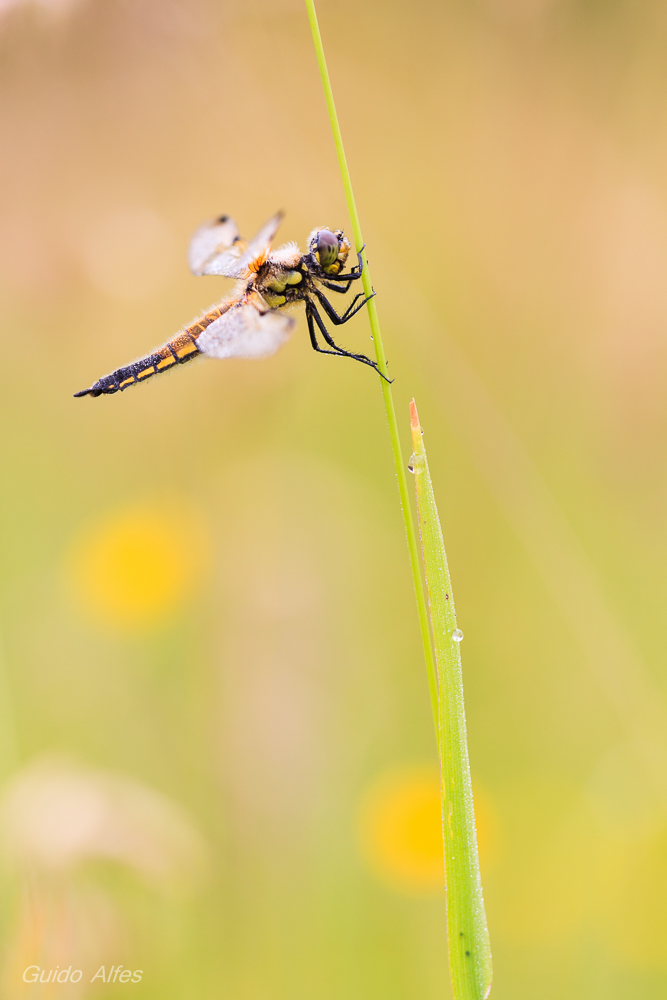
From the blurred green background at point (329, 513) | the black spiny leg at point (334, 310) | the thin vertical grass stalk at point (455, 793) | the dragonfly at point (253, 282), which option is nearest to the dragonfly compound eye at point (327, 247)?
the dragonfly at point (253, 282)

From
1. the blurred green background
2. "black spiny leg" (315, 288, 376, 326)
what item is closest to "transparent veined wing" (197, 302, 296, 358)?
"black spiny leg" (315, 288, 376, 326)

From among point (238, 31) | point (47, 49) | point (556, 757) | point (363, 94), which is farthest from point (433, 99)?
point (556, 757)

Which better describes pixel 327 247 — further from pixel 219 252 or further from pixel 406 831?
pixel 406 831

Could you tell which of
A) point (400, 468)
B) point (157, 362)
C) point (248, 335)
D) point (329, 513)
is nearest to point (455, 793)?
point (400, 468)

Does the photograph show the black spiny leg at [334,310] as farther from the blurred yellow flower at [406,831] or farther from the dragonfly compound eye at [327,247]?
the blurred yellow flower at [406,831]

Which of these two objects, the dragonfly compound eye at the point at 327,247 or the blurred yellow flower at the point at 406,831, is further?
the blurred yellow flower at the point at 406,831

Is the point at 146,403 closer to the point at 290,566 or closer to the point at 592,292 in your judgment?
the point at 290,566

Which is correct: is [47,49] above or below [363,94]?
below
